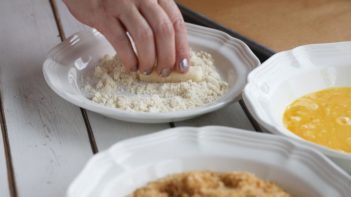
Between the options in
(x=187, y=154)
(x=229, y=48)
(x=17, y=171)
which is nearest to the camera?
(x=187, y=154)

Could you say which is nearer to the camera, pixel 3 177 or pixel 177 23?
pixel 3 177

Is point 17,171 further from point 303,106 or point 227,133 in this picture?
point 303,106

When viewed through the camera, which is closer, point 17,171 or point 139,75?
point 17,171

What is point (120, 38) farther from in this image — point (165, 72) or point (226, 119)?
point (226, 119)

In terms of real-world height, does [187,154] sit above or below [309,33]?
above

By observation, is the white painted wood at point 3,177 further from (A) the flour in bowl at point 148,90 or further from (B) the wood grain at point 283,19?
(B) the wood grain at point 283,19

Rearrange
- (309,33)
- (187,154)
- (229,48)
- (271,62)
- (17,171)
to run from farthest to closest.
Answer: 1. (309,33)
2. (229,48)
3. (271,62)
4. (17,171)
5. (187,154)

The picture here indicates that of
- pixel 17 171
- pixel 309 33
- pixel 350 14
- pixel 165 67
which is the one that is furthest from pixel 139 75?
pixel 350 14

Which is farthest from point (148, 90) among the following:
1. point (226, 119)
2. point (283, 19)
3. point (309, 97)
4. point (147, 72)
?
point (283, 19)

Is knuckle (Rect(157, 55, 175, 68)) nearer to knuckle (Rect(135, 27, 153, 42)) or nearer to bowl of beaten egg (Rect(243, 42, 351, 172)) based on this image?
knuckle (Rect(135, 27, 153, 42))
